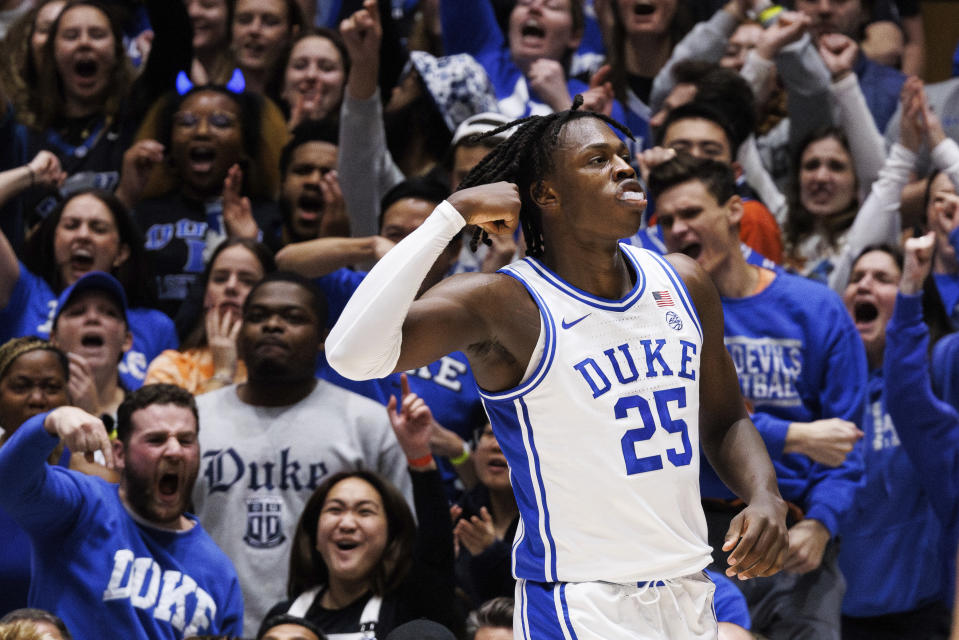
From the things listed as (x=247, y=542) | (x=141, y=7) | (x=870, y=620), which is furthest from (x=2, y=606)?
(x=141, y=7)

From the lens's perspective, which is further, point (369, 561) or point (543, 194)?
point (369, 561)

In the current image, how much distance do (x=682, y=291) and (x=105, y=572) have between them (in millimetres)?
2360

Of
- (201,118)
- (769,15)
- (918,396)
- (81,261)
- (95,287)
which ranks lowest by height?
(918,396)

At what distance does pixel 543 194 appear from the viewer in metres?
3.40

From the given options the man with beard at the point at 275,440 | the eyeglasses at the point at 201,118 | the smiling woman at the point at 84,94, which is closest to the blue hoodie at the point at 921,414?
the man with beard at the point at 275,440

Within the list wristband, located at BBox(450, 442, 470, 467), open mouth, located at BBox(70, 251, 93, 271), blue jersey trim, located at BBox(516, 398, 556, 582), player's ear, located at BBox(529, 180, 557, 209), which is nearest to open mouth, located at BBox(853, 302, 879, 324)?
wristband, located at BBox(450, 442, 470, 467)

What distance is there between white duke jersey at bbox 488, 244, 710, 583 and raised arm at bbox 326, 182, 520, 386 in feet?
0.57

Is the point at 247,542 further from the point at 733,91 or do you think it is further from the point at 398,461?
the point at 733,91

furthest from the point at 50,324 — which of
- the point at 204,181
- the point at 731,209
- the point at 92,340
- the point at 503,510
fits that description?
the point at 731,209

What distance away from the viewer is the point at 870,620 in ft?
18.7

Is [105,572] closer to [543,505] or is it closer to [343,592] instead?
[343,592]

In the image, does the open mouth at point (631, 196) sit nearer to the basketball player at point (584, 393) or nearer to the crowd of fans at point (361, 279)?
the basketball player at point (584, 393)

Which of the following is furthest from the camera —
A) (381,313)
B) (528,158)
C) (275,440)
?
(275,440)

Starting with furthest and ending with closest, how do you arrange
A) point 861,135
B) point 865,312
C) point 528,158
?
1. point 861,135
2. point 865,312
3. point 528,158
